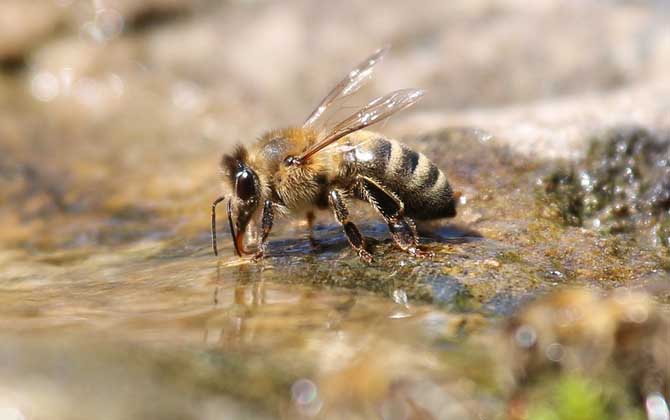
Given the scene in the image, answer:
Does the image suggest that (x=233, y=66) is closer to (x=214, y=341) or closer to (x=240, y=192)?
(x=240, y=192)

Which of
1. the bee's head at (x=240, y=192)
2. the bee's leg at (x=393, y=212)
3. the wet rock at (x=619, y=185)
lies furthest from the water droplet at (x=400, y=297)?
the wet rock at (x=619, y=185)

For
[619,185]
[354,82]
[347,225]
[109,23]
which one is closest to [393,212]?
[347,225]

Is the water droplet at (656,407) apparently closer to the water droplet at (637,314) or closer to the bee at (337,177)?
the water droplet at (637,314)

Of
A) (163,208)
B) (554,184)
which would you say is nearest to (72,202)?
(163,208)

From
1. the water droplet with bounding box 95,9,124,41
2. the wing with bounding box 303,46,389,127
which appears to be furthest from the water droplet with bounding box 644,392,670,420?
the water droplet with bounding box 95,9,124,41

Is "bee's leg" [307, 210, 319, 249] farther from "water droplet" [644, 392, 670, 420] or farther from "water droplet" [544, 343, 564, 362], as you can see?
"water droplet" [644, 392, 670, 420]
